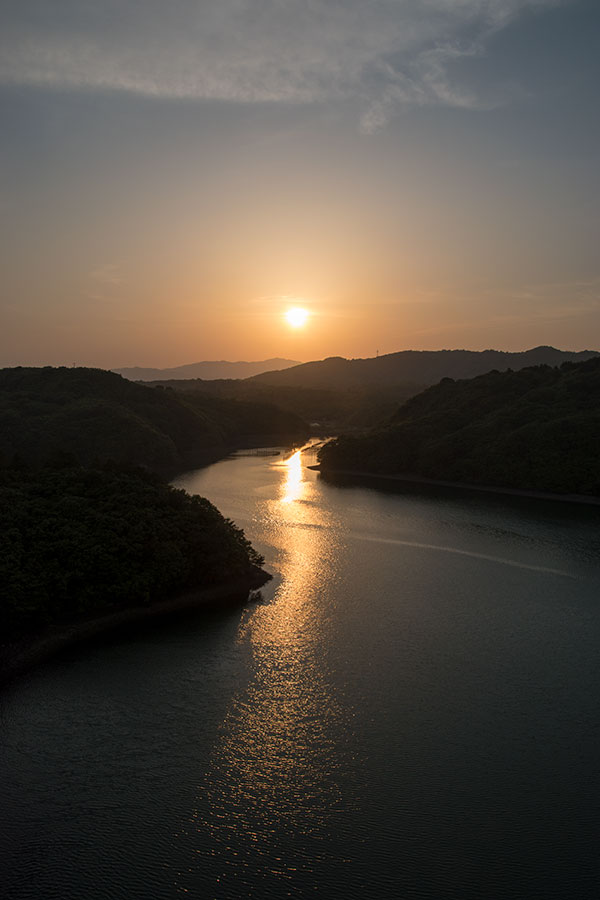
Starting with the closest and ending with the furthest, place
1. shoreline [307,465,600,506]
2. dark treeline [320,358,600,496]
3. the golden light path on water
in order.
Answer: the golden light path on water
shoreline [307,465,600,506]
dark treeline [320,358,600,496]

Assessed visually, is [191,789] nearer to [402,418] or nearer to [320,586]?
[320,586]

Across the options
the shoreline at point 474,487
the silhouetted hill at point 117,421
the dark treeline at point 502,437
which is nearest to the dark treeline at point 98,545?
the silhouetted hill at point 117,421

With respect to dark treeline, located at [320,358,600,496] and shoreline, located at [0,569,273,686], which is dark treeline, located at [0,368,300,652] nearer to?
shoreline, located at [0,569,273,686]

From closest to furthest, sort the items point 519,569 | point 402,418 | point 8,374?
point 519,569
point 402,418
point 8,374

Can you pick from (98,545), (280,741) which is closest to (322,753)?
(280,741)

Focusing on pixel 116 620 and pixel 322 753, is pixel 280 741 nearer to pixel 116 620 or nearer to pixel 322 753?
pixel 322 753

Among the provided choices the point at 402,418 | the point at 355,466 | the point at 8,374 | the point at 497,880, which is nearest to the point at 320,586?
the point at 497,880

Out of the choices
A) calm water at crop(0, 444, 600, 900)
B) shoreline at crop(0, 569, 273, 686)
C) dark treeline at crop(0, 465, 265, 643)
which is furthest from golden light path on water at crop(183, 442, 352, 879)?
dark treeline at crop(0, 465, 265, 643)

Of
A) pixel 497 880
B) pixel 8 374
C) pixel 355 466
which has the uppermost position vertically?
pixel 8 374
